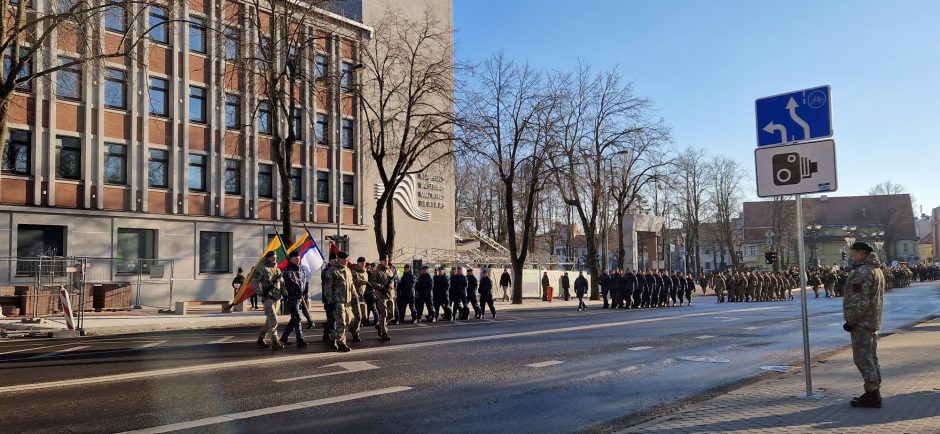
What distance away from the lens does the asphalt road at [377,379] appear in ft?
23.3

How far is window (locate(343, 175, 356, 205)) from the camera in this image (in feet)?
127

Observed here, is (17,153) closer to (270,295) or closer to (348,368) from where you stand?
(270,295)

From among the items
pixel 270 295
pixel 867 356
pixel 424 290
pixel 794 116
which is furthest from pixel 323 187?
pixel 867 356

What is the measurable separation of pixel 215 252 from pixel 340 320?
2159 cm

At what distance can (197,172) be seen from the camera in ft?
106

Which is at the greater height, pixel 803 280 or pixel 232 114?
pixel 232 114

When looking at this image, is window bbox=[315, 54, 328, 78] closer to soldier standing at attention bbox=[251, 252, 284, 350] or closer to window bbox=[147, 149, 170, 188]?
window bbox=[147, 149, 170, 188]

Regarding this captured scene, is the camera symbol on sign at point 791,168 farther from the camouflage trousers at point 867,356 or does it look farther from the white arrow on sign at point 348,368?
the white arrow on sign at point 348,368

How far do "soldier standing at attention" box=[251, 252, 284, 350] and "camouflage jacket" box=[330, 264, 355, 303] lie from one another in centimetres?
105

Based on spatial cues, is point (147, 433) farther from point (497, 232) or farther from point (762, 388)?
point (497, 232)

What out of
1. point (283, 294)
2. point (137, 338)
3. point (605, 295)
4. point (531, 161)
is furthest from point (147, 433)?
point (531, 161)

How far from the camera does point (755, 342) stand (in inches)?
590

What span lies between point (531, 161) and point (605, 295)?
8.15 meters

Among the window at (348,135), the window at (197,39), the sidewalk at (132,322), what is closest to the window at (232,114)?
the window at (197,39)
